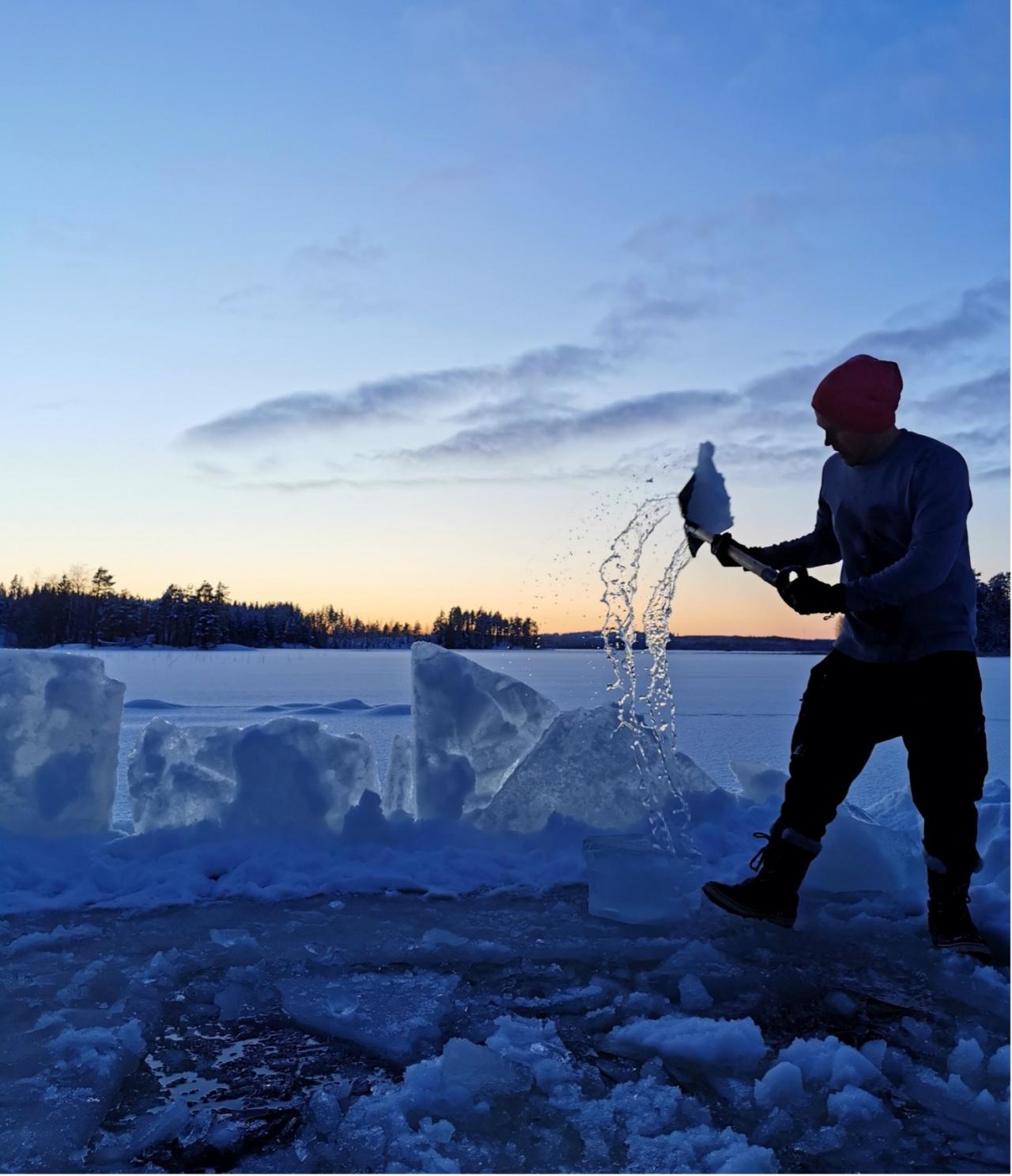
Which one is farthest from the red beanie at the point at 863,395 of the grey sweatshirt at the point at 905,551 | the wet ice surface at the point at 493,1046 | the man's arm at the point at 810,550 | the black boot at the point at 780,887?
the wet ice surface at the point at 493,1046

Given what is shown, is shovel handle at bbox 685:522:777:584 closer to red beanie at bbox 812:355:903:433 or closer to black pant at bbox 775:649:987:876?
black pant at bbox 775:649:987:876

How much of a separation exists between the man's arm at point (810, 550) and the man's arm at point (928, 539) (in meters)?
0.51

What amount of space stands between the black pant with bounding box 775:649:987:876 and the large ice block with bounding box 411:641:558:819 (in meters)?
1.54

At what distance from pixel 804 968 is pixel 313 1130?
4.93 feet

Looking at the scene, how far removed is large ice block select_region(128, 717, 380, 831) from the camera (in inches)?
152

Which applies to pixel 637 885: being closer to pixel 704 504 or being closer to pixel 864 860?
pixel 864 860

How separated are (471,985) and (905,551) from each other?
1833 millimetres

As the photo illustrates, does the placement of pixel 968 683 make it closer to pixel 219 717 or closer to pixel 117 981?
pixel 117 981

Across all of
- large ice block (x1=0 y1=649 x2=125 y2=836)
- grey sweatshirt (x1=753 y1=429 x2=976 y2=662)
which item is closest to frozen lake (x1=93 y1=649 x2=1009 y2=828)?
large ice block (x1=0 y1=649 x2=125 y2=836)

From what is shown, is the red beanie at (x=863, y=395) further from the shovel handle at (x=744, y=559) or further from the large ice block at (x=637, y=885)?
the large ice block at (x=637, y=885)

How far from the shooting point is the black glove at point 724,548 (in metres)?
3.29

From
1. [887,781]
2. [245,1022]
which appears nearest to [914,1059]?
[245,1022]

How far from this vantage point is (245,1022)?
218 centimetres

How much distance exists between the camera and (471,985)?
95.7 inches
